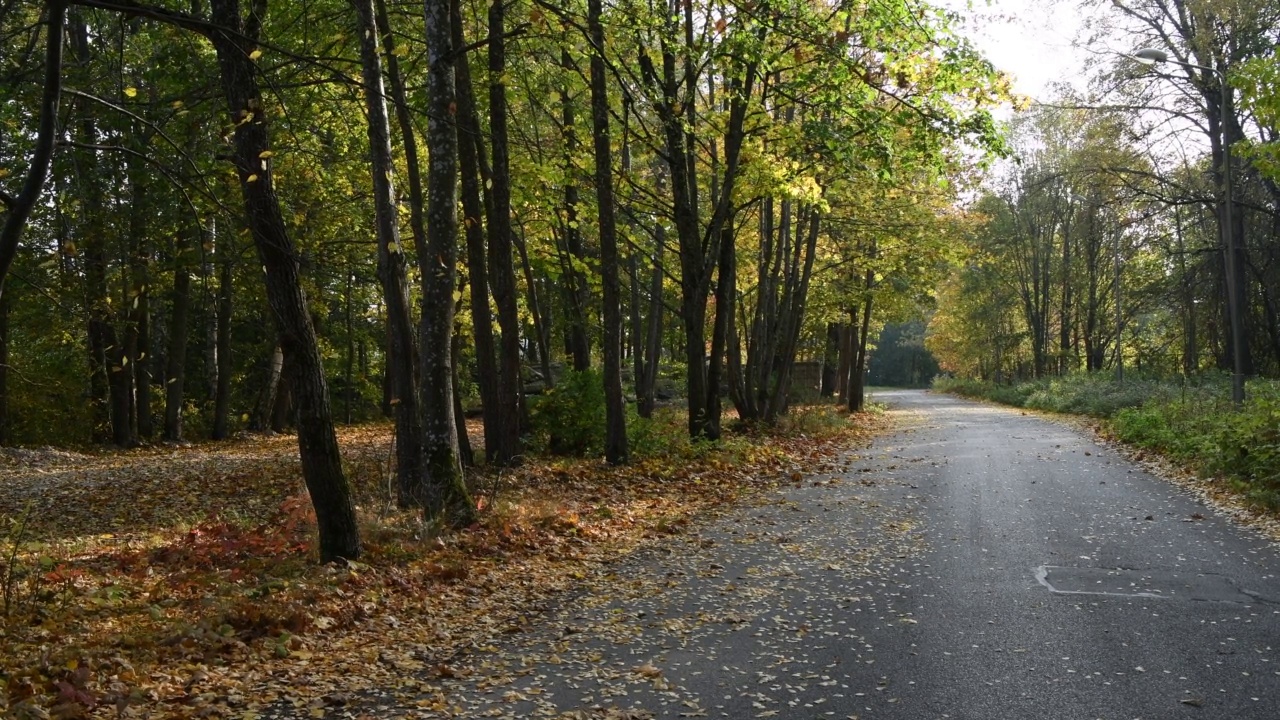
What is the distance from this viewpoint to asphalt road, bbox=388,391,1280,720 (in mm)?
5125

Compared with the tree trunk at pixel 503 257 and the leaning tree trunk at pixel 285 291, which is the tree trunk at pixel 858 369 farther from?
the leaning tree trunk at pixel 285 291

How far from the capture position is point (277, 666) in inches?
227

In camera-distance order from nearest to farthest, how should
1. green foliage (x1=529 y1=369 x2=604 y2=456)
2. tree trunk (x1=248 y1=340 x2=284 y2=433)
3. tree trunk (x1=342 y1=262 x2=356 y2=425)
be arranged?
1. green foliage (x1=529 y1=369 x2=604 y2=456)
2. tree trunk (x1=248 y1=340 x2=284 y2=433)
3. tree trunk (x1=342 y1=262 x2=356 y2=425)

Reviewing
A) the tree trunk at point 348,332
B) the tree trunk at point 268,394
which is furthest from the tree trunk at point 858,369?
the tree trunk at point 268,394

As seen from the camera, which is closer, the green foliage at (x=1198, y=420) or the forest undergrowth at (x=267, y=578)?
the forest undergrowth at (x=267, y=578)

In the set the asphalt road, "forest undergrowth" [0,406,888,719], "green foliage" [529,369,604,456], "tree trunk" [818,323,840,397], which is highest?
"tree trunk" [818,323,840,397]

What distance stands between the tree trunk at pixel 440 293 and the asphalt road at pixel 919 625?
211cm

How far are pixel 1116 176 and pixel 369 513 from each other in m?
25.3

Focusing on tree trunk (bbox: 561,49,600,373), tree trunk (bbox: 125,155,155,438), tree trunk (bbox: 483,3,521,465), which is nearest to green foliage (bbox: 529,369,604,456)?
tree trunk (bbox: 561,49,600,373)

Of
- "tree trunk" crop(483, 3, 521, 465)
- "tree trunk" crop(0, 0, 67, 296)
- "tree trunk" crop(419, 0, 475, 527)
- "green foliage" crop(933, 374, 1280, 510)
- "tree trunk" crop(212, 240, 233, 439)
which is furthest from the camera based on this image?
"tree trunk" crop(212, 240, 233, 439)

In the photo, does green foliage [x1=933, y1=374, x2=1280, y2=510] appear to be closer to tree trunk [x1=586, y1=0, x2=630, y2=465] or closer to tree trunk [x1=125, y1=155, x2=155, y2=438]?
tree trunk [x1=586, y1=0, x2=630, y2=465]

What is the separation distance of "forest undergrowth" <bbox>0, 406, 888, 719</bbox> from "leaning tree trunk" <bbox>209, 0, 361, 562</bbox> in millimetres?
507

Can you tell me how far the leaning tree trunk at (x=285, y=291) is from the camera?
698cm

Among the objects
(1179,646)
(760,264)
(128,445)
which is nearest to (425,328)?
(1179,646)
